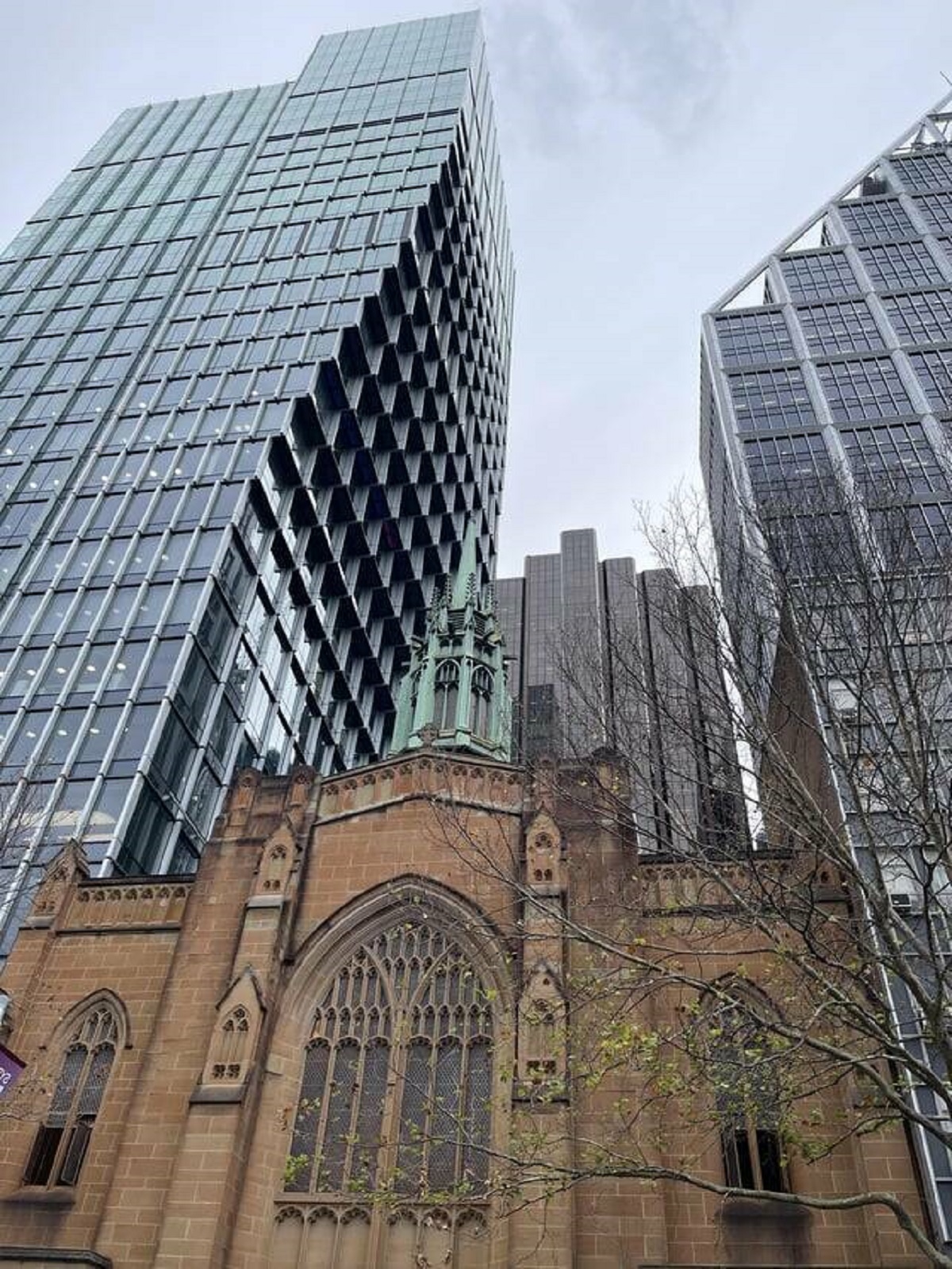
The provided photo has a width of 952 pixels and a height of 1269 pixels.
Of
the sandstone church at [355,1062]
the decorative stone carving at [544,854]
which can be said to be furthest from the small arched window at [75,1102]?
the decorative stone carving at [544,854]

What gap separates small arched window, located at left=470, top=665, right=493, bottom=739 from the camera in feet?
97.0

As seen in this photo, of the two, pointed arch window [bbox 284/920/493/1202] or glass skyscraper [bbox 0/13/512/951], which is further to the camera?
glass skyscraper [bbox 0/13/512/951]

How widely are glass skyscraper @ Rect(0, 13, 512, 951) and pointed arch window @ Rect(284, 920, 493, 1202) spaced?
8.78 m

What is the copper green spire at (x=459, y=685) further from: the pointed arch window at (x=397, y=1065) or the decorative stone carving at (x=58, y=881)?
the decorative stone carving at (x=58, y=881)

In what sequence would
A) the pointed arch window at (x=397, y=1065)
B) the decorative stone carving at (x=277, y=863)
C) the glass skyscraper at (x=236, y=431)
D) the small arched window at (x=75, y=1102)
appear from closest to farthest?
the pointed arch window at (x=397, y=1065)
the small arched window at (x=75, y=1102)
the decorative stone carving at (x=277, y=863)
the glass skyscraper at (x=236, y=431)

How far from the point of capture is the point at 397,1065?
18766mm

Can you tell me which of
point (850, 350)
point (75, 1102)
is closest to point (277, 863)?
point (75, 1102)

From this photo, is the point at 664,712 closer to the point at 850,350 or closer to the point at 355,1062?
the point at 355,1062

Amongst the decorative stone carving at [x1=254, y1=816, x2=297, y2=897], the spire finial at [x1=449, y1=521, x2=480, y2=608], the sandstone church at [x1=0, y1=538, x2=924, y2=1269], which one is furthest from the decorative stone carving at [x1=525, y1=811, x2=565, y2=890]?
the spire finial at [x1=449, y1=521, x2=480, y2=608]

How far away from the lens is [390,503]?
196 ft

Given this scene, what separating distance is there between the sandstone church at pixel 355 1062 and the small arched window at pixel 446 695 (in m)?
5.76

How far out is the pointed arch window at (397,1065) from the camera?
57.9 ft

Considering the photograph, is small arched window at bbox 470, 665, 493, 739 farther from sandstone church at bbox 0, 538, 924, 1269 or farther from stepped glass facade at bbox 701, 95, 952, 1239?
stepped glass facade at bbox 701, 95, 952, 1239

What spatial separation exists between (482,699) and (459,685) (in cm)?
90
